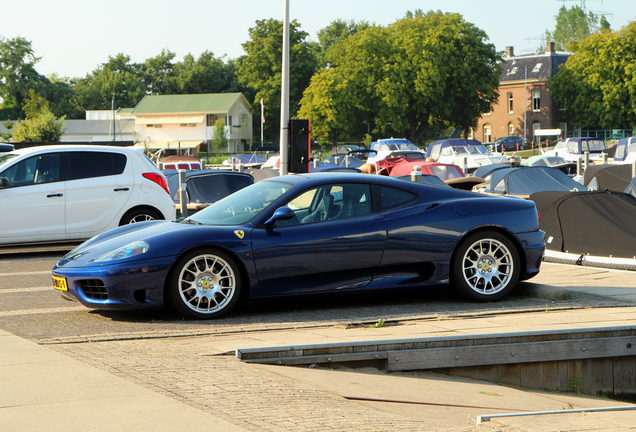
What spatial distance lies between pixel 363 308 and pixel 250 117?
91903 millimetres

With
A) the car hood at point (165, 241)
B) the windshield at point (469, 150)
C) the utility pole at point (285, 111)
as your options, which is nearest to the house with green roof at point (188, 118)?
the windshield at point (469, 150)

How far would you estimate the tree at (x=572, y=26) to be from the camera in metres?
147

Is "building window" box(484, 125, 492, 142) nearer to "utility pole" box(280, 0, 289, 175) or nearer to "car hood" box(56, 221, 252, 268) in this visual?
"utility pole" box(280, 0, 289, 175)

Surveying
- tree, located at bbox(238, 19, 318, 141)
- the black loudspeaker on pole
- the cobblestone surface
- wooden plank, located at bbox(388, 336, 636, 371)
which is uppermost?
tree, located at bbox(238, 19, 318, 141)

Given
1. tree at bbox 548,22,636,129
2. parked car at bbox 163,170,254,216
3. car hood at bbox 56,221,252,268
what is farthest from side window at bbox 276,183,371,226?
tree at bbox 548,22,636,129

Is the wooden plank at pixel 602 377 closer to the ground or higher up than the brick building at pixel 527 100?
closer to the ground

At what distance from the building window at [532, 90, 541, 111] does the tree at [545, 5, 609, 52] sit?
212 feet

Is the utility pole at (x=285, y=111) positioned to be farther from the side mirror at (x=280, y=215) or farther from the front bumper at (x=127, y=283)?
the front bumper at (x=127, y=283)

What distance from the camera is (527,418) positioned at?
13.8ft

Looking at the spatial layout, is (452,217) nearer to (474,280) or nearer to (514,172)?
(474,280)

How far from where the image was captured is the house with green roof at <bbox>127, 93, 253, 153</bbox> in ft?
299

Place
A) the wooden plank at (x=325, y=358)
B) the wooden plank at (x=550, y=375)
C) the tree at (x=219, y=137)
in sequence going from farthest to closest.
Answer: the tree at (x=219, y=137) < the wooden plank at (x=550, y=375) < the wooden plank at (x=325, y=358)

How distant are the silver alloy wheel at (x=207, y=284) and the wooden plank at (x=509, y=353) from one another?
1995mm

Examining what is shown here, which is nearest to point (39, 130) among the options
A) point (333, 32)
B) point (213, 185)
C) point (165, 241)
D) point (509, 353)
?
point (213, 185)
